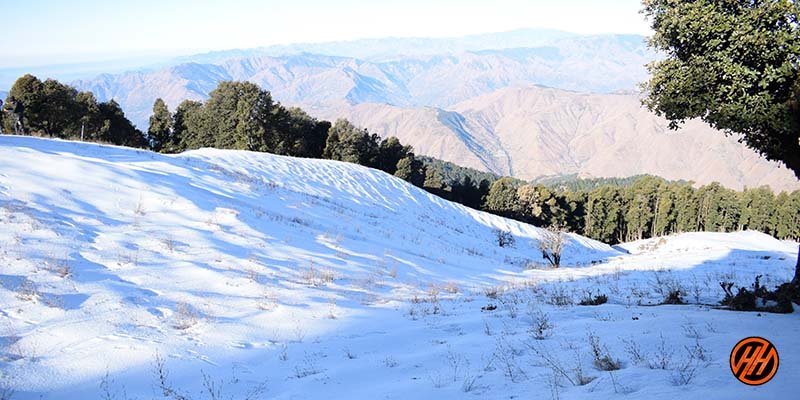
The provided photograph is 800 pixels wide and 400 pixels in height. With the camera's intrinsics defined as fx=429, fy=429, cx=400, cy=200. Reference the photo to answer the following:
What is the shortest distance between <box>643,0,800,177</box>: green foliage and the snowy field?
341 centimetres

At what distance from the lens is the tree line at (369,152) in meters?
49.8

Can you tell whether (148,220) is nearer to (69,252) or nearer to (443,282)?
(69,252)

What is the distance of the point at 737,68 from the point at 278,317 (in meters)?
9.06

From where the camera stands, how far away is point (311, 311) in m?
7.72

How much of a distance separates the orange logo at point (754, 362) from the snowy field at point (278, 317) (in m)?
0.10

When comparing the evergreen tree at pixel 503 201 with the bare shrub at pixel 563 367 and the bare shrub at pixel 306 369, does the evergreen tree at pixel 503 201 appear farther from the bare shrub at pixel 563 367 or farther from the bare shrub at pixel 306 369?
the bare shrub at pixel 306 369

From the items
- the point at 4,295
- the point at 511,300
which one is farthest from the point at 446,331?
the point at 4,295

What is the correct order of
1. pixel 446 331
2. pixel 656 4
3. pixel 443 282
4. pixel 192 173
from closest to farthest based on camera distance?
pixel 446 331 → pixel 656 4 → pixel 443 282 → pixel 192 173

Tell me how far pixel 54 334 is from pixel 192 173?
13791mm

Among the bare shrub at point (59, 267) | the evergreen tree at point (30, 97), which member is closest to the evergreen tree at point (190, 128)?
the evergreen tree at point (30, 97)

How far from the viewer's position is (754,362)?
11.2ft

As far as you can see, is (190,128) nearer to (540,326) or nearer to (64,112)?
(64,112)

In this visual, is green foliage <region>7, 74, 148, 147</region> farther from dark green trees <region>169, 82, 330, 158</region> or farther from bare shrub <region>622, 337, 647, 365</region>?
bare shrub <region>622, 337, 647, 365</region>

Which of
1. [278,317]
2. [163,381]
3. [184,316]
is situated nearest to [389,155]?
[278,317]
